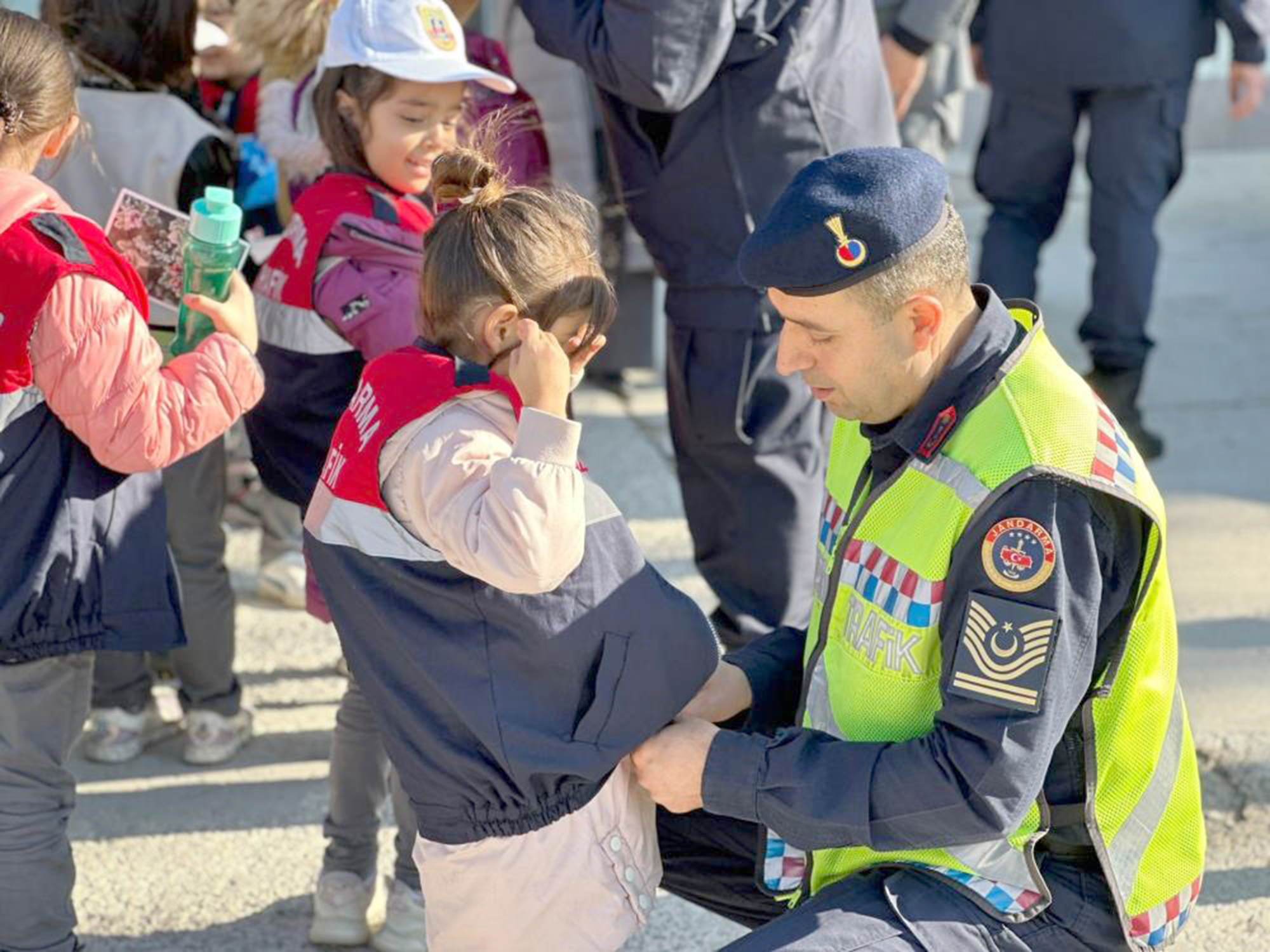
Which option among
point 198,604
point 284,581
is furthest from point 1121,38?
point 198,604

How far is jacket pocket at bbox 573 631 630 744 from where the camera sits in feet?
7.36

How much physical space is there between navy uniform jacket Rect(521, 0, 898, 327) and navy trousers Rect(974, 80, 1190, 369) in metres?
1.59

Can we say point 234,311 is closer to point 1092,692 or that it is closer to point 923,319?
point 923,319

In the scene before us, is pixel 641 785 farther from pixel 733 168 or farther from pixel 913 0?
pixel 913 0

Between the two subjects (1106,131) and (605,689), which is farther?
(1106,131)

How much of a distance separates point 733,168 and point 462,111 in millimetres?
556

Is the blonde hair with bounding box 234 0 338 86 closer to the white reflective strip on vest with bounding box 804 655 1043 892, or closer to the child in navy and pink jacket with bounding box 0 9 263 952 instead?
the child in navy and pink jacket with bounding box 0 9 263 952

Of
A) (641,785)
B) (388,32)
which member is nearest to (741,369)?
(388,32)

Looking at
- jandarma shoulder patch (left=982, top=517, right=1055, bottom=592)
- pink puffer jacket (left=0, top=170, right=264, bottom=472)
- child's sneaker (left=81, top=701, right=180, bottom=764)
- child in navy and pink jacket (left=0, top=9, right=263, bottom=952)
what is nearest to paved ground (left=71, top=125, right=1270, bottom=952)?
child's sneaker (left=81, top=701, right=180, bottom=764)

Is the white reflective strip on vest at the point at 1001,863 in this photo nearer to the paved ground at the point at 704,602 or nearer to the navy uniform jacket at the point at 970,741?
the navy uniform jacket at the point at 970,741

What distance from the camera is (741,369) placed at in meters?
3.53

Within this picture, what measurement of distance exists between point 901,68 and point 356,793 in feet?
8.30

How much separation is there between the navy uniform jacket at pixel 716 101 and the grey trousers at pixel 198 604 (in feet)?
3.37

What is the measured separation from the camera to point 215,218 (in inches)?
105
